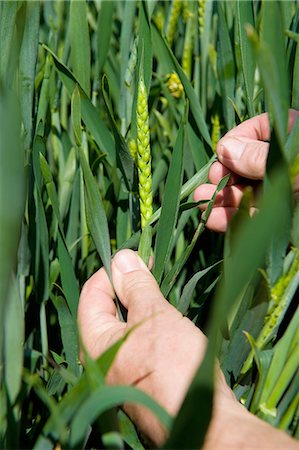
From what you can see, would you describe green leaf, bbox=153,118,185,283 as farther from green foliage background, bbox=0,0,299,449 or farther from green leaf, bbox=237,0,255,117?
green leaf, bbox=237,0,255,117

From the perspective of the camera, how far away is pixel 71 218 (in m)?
1.04

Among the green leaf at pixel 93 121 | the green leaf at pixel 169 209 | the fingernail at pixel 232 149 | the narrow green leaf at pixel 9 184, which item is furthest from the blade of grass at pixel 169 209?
the narrow green leaf at pixel 9 184

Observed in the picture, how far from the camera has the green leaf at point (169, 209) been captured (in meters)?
0.73

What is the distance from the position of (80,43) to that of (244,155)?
0.30 m

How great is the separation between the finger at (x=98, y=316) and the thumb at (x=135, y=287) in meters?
0.02

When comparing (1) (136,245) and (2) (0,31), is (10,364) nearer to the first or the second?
(1) (136,245)

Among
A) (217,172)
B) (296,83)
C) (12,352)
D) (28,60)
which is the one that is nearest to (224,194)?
(217,172)

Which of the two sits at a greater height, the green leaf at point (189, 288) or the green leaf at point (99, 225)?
the green leaf at point (99, 225)

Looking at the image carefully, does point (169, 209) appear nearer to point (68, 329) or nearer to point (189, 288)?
point (189, 288)

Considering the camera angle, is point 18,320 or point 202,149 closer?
point 18,320

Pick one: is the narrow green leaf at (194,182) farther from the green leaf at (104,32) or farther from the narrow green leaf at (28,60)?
the green leaf at (104,32)

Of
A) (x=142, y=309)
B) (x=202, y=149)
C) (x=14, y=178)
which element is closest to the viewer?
(x=14, y=178)

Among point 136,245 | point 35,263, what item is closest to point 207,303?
point 136,245

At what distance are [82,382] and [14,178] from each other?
7.1 inches
